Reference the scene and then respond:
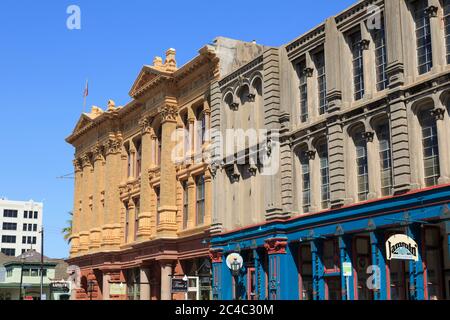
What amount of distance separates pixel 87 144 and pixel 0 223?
302 ft

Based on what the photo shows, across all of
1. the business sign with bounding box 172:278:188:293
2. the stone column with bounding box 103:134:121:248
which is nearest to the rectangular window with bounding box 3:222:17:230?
the stone column with bounding box 103:134:121:248

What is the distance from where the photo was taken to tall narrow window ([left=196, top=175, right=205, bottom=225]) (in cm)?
3875

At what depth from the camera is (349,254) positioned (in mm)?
25828

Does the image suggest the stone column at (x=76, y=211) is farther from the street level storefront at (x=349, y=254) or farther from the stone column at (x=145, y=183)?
the street level storefront at (x=349, y=254)

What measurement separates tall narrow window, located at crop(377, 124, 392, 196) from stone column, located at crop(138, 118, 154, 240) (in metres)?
22.2

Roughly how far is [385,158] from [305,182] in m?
5.48

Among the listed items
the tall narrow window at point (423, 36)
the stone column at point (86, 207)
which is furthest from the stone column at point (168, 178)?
the tall narrow window at point (423, 36)

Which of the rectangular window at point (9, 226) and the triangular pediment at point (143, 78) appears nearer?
the triangular pediment at point (143, 78)

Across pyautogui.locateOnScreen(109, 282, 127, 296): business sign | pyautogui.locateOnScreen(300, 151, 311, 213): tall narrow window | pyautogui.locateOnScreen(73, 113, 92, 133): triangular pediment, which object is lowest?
pyautogui.locateOnScreen(109, 282, 127, 296): business sign

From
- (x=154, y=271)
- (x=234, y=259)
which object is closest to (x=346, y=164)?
(x=234, y=259)

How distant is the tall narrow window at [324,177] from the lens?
1085 inches

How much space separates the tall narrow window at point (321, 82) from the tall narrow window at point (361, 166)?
2673mm

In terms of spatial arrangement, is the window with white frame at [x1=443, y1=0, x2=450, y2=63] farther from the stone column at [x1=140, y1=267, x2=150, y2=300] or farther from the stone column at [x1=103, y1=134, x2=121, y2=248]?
the stone column at [x1=103, y1=134, x2=121, y2=248]
